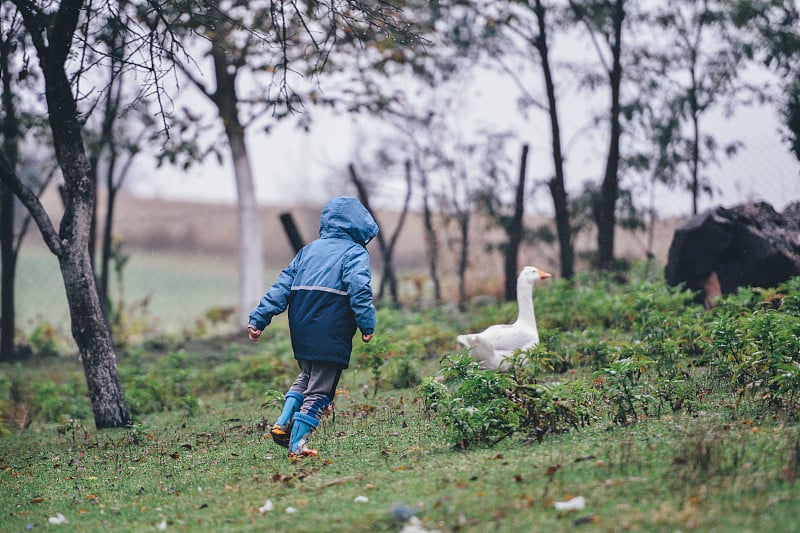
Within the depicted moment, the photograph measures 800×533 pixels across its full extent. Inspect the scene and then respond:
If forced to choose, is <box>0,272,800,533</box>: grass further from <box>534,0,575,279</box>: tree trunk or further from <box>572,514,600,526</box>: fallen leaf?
<box>534,0,575,279</box>: tree trunk

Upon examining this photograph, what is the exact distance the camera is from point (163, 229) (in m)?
18.6

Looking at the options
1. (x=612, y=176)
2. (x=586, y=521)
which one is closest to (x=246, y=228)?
(x=612, y=176)

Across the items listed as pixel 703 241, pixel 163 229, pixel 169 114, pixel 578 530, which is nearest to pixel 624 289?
pixel 703 241

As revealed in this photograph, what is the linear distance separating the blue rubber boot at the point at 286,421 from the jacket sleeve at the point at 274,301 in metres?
0.49

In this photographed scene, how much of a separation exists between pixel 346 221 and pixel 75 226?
2708 mm

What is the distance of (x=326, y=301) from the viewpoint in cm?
555

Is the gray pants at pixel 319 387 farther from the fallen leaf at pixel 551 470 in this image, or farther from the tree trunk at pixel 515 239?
the tree trunk at pixel 515 239

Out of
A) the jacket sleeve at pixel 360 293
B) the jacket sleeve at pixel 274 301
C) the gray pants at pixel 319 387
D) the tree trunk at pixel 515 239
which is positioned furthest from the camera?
the tree trunk at pixel 515 239

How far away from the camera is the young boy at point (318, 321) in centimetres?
550

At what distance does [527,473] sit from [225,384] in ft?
20.2

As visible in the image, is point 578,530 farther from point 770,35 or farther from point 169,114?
point 770,35

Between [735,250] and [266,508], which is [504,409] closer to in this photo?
[266,508]

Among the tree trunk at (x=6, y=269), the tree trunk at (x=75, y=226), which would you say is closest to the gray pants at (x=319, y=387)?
the tree trunk at (x=75, y=226)

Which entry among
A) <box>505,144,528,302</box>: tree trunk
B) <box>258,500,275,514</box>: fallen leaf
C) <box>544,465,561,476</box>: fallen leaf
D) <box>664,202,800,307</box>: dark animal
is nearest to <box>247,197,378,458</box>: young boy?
<box>258,500,275,514</box>: fallen leaf
